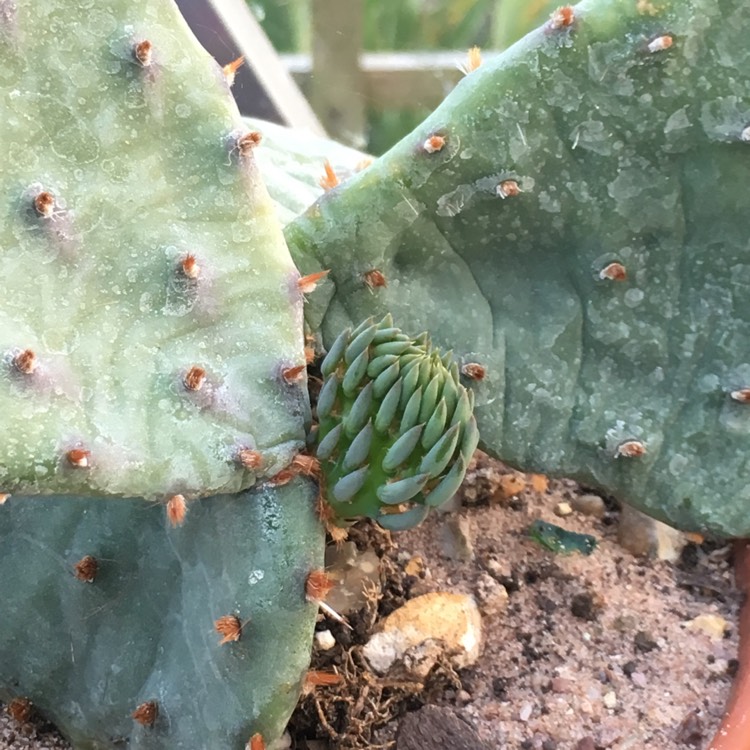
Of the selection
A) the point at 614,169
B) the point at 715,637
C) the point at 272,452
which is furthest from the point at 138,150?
the point at 715,637

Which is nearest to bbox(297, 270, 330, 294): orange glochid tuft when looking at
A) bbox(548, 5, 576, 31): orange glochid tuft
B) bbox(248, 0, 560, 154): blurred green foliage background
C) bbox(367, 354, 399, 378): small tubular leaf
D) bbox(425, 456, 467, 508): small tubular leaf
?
bbox(367, 354, 399, 378): small tubular leaf

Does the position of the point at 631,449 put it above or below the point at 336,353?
below

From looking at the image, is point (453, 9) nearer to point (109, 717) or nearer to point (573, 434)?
point (573, 434)

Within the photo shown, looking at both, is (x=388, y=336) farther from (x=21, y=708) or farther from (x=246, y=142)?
(x=21, y=708)

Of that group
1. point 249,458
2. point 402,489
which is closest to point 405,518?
A: point 402,489

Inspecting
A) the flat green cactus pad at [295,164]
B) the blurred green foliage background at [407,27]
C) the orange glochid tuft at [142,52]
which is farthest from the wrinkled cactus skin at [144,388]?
the blurred green foliage background at [407,27]

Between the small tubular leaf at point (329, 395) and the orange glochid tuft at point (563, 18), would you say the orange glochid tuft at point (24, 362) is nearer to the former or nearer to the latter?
the small tubular leaf at point (329, 395)
